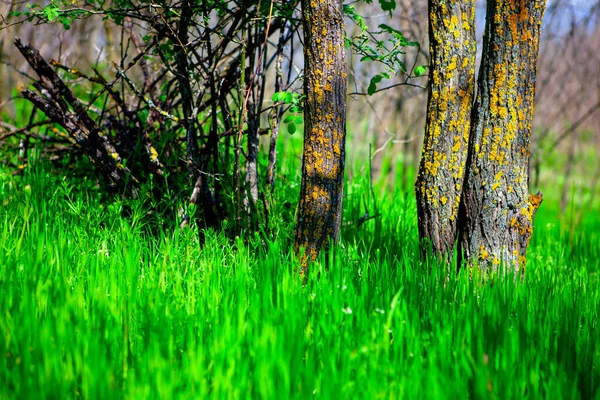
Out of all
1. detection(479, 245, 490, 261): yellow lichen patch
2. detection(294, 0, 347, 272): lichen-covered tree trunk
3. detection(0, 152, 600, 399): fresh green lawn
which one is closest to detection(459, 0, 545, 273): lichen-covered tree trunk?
detection(479, 245, 490, 261): yellow lichen patch

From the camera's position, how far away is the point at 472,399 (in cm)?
Answer: 198

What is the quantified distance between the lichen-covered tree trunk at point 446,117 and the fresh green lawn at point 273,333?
35 centimetres

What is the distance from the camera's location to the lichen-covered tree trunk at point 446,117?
2.96 meters

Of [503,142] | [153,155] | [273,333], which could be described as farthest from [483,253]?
[153,155]

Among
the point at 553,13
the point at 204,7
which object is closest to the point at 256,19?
the point at 204,7

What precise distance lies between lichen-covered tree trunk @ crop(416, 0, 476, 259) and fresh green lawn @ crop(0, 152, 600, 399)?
13.9 inches

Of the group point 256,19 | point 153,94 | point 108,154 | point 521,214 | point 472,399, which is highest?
point 256,19

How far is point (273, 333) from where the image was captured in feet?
6.75

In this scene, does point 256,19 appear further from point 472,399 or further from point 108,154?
point 472,399

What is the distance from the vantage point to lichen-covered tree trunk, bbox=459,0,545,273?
9.57 ft

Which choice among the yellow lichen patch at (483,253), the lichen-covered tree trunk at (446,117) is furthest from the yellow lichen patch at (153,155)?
the yellow lichen patch at (483,253)

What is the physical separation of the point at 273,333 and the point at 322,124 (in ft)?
3.78

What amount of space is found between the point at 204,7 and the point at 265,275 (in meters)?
1.51

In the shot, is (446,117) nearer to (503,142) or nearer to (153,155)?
(503,142)
